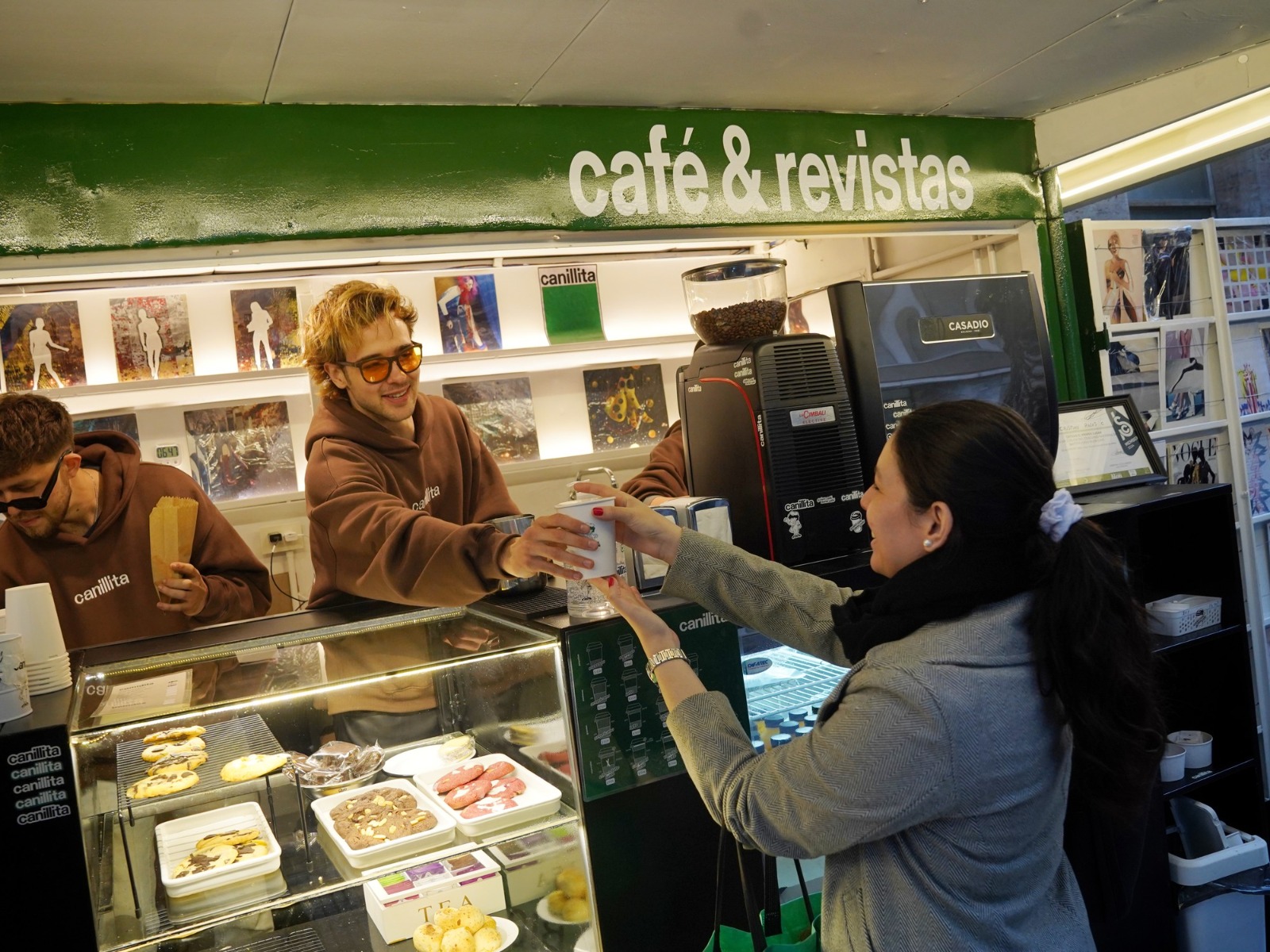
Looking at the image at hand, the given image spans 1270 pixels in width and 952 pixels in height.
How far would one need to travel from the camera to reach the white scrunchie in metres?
1.54

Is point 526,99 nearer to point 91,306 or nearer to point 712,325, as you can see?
point 712,325

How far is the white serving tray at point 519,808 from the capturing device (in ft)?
6.61

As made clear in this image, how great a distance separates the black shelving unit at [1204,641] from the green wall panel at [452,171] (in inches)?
60.2

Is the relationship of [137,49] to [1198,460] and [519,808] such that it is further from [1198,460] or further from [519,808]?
[1198,460]

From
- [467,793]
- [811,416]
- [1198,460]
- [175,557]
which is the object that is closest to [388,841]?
[467,793]

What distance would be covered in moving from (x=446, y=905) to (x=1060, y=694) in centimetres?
132

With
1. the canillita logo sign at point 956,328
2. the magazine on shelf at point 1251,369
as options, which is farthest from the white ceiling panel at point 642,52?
the magazine on shelf at point 1251,369

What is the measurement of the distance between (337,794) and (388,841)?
0.23m

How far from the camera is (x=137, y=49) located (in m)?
2.55

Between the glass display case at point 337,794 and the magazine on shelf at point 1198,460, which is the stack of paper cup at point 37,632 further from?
the magazine on shelf at point 1198,460

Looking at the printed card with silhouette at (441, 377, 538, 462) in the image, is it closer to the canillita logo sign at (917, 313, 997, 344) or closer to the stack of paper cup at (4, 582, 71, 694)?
the canillita logo sign at (917, 313, 997, 344)

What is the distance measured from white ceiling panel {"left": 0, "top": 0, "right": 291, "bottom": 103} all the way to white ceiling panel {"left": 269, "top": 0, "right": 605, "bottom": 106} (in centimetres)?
8

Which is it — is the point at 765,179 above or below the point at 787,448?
above

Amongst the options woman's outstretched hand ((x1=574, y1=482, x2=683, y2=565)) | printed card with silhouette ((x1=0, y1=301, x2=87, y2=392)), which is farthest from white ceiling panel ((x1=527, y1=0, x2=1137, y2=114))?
printed card with silhouette ((x1=0, y1=301, x2=87, y2=392))
